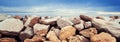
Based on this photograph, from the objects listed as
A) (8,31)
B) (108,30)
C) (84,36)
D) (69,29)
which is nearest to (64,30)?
(69,29)

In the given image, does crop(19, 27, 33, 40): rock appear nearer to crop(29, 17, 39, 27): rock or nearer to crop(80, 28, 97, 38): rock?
crop(29, 17, 39, 27): rock

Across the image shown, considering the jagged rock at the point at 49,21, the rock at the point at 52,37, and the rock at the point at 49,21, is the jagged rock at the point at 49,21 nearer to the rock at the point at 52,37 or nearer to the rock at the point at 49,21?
the rock at the point at 49,21

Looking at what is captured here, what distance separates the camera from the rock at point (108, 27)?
4637 millimetres

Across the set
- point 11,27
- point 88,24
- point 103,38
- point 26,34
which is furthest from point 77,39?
point 11,27

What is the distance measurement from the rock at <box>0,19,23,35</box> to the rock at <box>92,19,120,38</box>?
1.53 meters

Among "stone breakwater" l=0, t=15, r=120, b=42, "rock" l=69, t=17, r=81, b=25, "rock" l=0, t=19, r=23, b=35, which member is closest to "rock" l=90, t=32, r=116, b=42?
"stone breakwater" l=0, t=15, r=120, b=42

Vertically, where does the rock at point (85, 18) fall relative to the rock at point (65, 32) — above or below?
above

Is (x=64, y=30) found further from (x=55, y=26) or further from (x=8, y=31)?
(x=8, y=31)

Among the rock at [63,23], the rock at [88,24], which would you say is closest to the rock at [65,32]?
the rock at [63,23]

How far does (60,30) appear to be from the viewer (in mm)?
4984

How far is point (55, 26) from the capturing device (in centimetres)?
523

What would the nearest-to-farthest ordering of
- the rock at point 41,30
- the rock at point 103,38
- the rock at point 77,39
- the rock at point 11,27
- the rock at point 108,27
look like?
the rock at point 103,38
the rock at point 108,27
the rock at point 77,39
the rock at point 41,30
the rock at point 11,27

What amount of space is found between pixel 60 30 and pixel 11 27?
1.04 m

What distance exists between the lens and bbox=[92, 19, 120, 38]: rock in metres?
4.64
